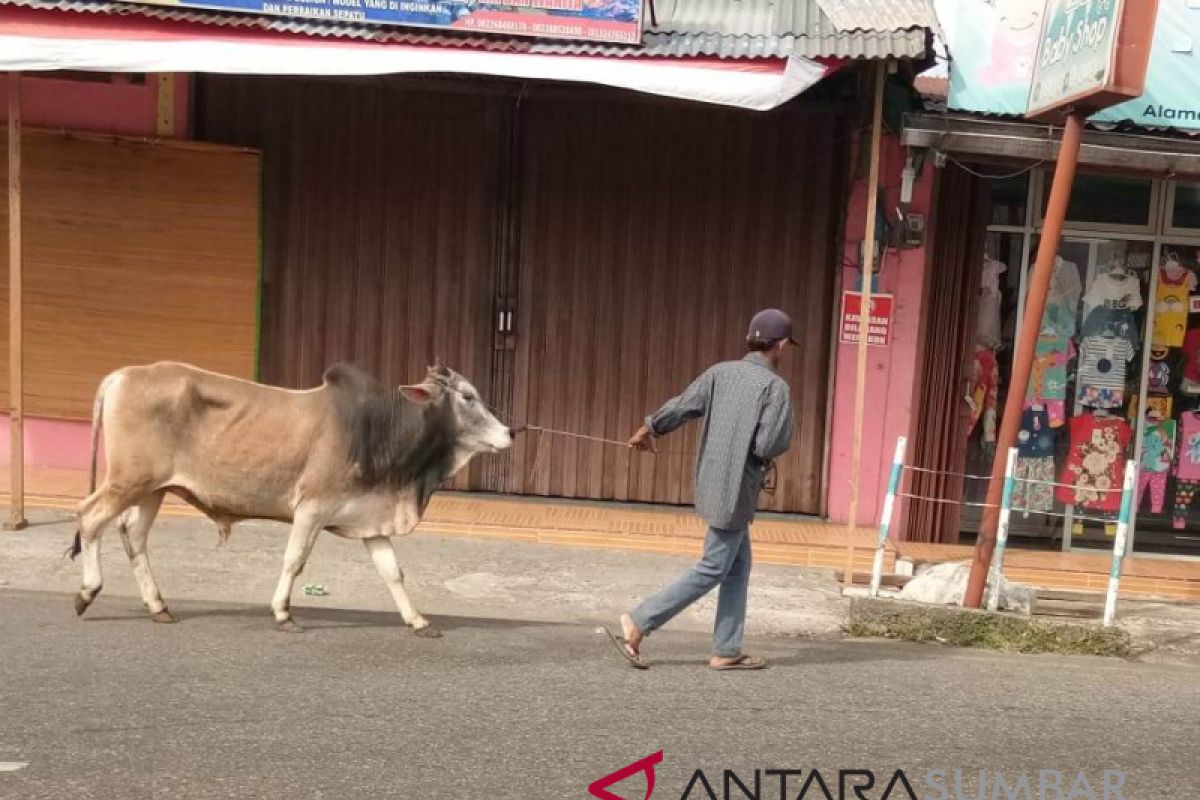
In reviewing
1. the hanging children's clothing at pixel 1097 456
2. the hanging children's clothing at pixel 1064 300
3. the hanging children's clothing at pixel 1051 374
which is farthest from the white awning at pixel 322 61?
the hanging children's clothing at pixel 1097 456

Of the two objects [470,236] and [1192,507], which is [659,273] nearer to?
[470,236]

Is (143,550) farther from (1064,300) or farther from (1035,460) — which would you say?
(1064,300)

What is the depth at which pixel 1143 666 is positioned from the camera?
6824 millimetres

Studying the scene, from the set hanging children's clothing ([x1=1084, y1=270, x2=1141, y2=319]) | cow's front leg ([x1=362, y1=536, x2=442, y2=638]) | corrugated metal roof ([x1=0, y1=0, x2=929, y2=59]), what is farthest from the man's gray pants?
hanging children's clothing ([x1=1084, y1=270, x2=1141, y2=319])

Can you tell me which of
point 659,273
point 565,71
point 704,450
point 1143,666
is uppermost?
point 565,71

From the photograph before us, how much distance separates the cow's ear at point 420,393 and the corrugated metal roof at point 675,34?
105 inches

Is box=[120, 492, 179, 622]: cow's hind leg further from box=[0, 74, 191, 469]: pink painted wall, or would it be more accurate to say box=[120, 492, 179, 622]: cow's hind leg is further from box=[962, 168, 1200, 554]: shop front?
box=[962, 168, 1200, 554]: shop front

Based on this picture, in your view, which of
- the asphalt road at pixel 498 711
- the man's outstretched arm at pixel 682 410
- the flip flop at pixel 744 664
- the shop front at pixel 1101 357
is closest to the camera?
the asphalt road at pixel 498 711

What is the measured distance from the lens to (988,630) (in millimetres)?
6969

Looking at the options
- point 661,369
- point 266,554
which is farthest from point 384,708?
point 661,369

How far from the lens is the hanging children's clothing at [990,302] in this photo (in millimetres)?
9586

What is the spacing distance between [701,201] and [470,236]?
5.97 ft

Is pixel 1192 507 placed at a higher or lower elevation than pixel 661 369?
lower

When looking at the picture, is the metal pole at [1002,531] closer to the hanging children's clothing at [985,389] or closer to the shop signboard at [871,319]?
the shop signboard at [871,319]
